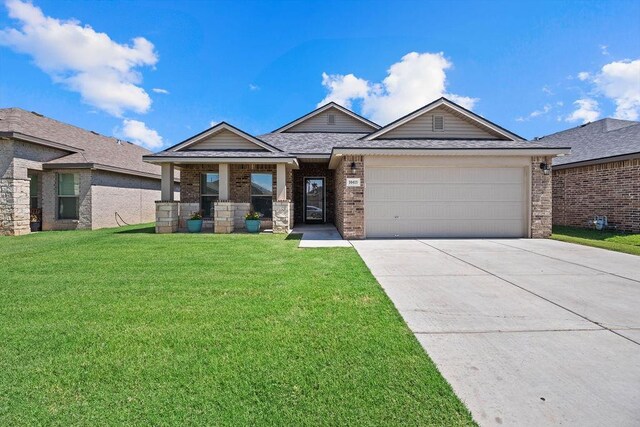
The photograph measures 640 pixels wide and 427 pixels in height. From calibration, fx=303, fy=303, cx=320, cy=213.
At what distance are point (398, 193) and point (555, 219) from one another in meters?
9.74

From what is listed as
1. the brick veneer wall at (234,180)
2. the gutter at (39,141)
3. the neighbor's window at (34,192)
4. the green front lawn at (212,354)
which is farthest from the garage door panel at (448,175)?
the neighbor's window at (34,192)

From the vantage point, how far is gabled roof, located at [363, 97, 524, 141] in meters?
11.2

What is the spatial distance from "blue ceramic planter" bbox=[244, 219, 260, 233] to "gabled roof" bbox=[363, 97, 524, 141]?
5.17m

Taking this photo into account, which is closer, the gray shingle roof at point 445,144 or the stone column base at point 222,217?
the gray shingle roof at point 445,144

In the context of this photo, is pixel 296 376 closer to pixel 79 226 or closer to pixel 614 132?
pixel 79 226

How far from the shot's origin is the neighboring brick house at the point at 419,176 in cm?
1009

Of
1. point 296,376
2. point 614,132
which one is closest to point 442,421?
point 296,376

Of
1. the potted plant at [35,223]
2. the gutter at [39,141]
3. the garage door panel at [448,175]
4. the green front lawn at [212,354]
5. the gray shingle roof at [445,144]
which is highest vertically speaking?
the gutter at [39,141]

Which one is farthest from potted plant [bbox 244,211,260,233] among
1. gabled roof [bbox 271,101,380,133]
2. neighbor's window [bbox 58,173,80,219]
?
neighbor's window [bbox 58,173,80,219]

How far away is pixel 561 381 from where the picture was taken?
2375 millimetres

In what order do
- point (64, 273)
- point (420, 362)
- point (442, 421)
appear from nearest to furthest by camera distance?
point (442, 421) → point (420, 362) → point (64, 273)

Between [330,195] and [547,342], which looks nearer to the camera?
[547,342]

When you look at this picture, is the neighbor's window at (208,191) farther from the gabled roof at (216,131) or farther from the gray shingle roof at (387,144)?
the gray shingle roof at (387,144)

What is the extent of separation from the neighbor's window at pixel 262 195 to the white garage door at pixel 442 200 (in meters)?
4.76
